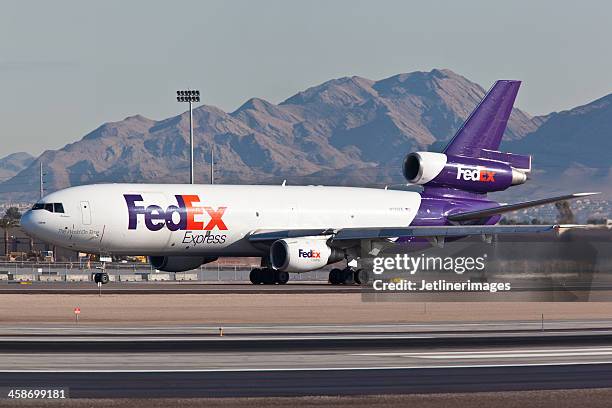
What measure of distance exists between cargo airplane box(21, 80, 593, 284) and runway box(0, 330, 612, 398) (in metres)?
27.8

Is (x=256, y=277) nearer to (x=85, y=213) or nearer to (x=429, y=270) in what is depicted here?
(x=429, y=270)

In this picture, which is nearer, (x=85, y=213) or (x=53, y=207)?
(x=85, y=213)

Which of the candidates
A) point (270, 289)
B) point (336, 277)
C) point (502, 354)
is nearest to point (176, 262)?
point (270, 289)

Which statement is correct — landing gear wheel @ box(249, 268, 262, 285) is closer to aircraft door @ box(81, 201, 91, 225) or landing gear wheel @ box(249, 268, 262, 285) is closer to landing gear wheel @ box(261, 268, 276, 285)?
landing gear wheel @ box(261, 268, 276, 285)

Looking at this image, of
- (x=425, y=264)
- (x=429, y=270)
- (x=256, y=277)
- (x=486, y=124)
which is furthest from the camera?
(x=486, y=124)

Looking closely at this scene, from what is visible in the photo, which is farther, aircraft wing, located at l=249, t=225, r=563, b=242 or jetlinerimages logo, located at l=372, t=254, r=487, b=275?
jetlinerimages logo, located at l=372, t=254, r=487, b=275

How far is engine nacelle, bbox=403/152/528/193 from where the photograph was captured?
75.4m

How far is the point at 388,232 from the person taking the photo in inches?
2697

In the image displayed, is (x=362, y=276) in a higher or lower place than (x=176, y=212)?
lower

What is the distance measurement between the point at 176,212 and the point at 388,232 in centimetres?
1176

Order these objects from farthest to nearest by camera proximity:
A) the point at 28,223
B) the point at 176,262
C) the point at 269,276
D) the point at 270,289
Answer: the point at 269,276 → the point at 176,262 → the point at 28,223 → the point at 270,289

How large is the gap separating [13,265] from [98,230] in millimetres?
44409

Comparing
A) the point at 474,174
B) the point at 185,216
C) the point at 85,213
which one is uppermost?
the point at 474,174

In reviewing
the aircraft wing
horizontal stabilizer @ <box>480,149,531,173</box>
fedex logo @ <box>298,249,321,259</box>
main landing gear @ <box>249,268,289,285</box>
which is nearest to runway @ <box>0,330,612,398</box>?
fedex logo @ <box>298,249,321,259</box>
